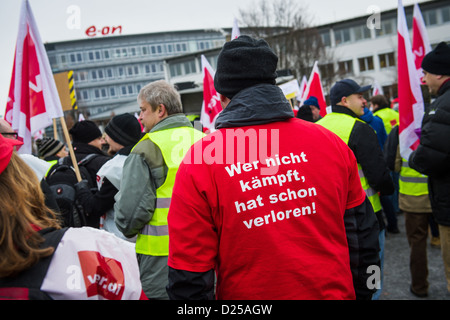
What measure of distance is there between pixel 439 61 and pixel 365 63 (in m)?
43.9

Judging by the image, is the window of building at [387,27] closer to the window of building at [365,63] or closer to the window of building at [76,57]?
the window of building at [365,63]

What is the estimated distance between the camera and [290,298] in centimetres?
164

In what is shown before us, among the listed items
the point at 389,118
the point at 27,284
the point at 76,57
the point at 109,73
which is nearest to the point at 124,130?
the point at 27,284

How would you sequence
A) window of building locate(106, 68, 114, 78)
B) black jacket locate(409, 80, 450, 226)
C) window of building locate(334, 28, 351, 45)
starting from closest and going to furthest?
black jacket locate(409, 80, 450, 226) < window of building locate(334, 28, 351, 45) < window of building locate(106, 68, 114, 78)

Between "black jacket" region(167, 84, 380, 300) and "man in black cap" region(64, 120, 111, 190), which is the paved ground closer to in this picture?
"black jacket" region(167, 84, 380, 300)

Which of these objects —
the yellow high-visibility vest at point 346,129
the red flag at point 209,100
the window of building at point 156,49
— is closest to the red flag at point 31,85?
the yellow high-visibility vest at point 346,129

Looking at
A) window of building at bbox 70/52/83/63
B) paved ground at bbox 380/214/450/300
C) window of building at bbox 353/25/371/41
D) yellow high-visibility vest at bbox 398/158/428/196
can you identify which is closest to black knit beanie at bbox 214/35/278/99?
yellow high-visibility vest at bbox 398/158/428/196

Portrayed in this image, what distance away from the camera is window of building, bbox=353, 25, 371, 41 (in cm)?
4253

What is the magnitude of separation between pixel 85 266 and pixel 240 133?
2.75ft

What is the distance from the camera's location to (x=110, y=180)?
3.18m

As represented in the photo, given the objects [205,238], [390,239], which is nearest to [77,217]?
[205,238]

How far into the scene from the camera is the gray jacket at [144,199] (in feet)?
8.71

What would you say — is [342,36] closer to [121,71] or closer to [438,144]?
[438,144]

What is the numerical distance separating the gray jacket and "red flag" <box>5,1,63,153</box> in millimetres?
1554
